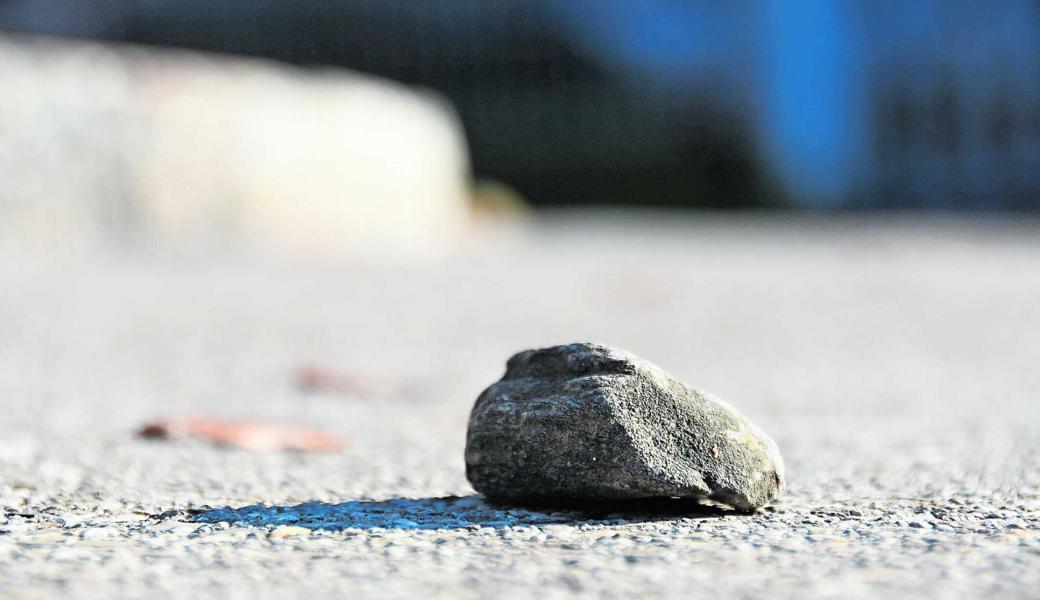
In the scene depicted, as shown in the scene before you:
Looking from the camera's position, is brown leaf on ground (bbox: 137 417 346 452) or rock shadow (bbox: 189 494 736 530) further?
brown leaf on ground (bbox: 137 417 346 452)

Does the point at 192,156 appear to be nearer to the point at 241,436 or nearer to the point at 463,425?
the point at 463,425

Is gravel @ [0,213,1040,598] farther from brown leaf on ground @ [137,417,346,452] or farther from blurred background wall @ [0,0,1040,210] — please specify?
blurred background wall @ [0,0,1040,210]

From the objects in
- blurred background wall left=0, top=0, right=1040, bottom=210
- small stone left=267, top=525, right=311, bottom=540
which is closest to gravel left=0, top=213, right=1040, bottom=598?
Result: small stone left=267, top=525, right=311, bottom=540

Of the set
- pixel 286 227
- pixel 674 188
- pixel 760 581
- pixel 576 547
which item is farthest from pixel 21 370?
pixel 674 188

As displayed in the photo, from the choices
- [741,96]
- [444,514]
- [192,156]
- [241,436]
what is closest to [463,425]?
[241,436]

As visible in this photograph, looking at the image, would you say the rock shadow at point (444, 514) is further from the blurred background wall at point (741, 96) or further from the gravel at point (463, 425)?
the blurred background wall at point (741, 96)

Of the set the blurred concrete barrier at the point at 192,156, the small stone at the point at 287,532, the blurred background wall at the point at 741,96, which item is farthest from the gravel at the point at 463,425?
the blurred background wall at the point at 741,96

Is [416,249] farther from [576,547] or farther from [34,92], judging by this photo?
[576,547]
